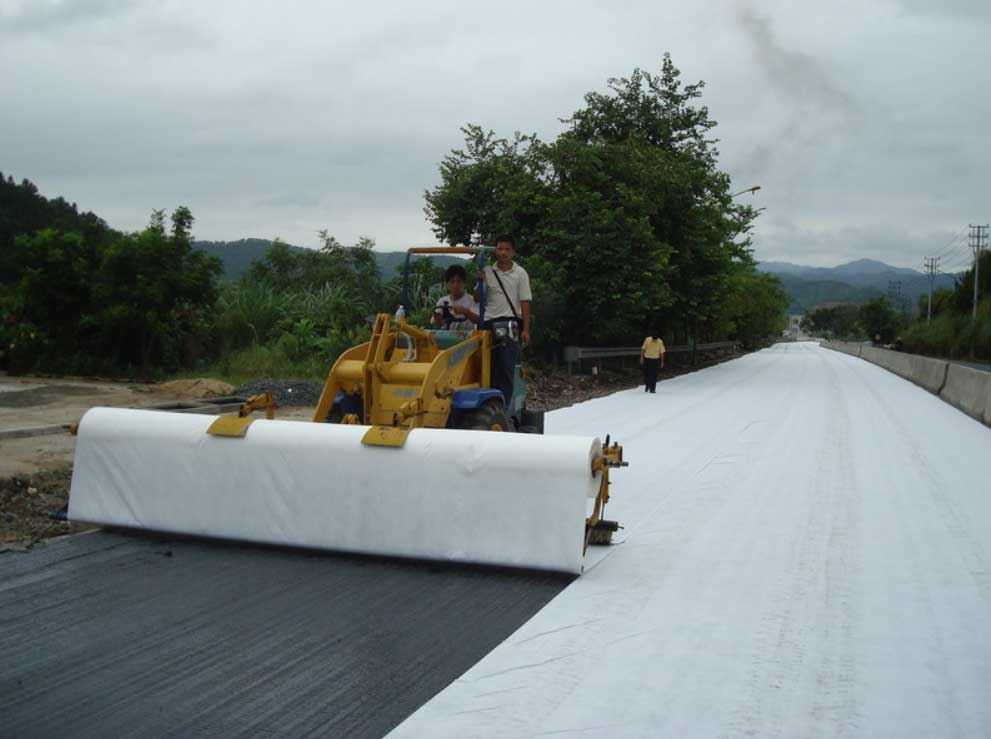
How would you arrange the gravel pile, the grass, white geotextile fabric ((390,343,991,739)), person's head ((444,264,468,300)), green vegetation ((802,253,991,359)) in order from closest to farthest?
white geotextile fabric ((390,343,991,739)) → person's head ((444,264,468,300)) → the gravel pile → the grass → green vegetation ((802,253,991,359))

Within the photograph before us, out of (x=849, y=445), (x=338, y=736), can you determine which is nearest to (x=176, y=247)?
(x=849, y=445)

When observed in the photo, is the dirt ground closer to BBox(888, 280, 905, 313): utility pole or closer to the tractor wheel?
the tractor wheel

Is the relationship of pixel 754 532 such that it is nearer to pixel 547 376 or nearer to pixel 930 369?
pixel 547 376

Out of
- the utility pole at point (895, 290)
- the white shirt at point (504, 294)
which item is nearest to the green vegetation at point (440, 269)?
the white shirt at point (504, 294)

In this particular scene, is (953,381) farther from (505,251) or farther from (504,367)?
(504,367)

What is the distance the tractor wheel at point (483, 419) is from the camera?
8.27 metres

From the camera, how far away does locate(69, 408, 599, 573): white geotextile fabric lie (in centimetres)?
643

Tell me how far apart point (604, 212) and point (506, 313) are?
56.5 ft

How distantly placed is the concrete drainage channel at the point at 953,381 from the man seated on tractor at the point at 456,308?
1239cm

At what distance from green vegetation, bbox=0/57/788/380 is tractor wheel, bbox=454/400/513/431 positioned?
5570 mm

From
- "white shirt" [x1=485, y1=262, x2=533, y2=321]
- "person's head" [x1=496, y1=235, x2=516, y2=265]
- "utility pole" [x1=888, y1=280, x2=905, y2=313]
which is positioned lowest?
"white shirt" [x1=485, y1=262, x2=533, y2=321]

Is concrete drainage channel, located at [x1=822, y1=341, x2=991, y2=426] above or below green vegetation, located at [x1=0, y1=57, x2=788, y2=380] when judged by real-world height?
below

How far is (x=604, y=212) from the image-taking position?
2602 centimetres

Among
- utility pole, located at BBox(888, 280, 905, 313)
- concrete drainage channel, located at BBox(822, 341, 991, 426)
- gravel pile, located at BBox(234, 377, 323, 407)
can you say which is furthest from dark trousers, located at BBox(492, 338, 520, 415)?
utility pole, located at BBox(888, 280, 905, 313)
